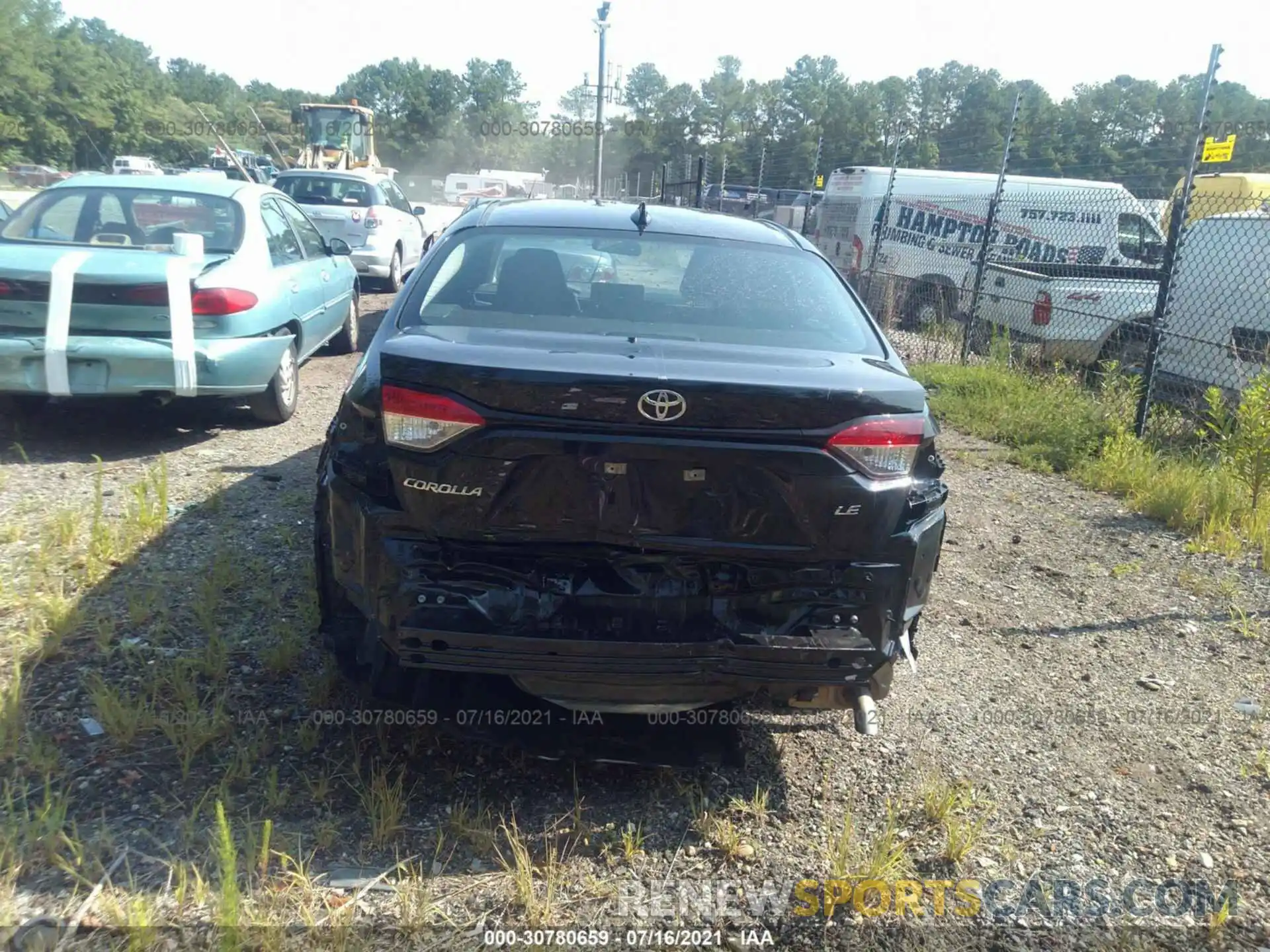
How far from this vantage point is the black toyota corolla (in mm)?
2553

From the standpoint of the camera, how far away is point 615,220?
3.84 m

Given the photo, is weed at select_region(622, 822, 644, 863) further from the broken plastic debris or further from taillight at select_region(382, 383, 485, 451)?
taillight at select_region(382, 383, 485, 451)

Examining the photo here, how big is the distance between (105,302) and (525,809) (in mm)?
4193

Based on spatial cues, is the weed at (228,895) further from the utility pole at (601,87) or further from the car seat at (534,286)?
the utility pole at (601,87)

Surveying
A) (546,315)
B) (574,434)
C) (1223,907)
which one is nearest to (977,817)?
(1223,907)

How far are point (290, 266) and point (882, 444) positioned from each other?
5274 millimetres

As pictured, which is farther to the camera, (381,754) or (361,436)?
(381,754)

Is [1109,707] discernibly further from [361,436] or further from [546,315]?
[361,436]

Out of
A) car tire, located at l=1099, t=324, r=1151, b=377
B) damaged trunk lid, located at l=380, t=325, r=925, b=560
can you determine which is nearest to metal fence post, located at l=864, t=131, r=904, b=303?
car tire, located at l=1099, t=324, r=1151, b=377

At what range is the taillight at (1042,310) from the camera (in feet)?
29.4

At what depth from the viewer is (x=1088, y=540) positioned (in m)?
5.45

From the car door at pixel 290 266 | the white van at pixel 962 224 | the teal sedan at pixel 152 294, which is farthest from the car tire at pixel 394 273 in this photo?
the teal sedan at pixel 152 294

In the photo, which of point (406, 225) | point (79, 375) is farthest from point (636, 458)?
point (406, 225)

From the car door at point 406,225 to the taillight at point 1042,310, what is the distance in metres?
7.98
